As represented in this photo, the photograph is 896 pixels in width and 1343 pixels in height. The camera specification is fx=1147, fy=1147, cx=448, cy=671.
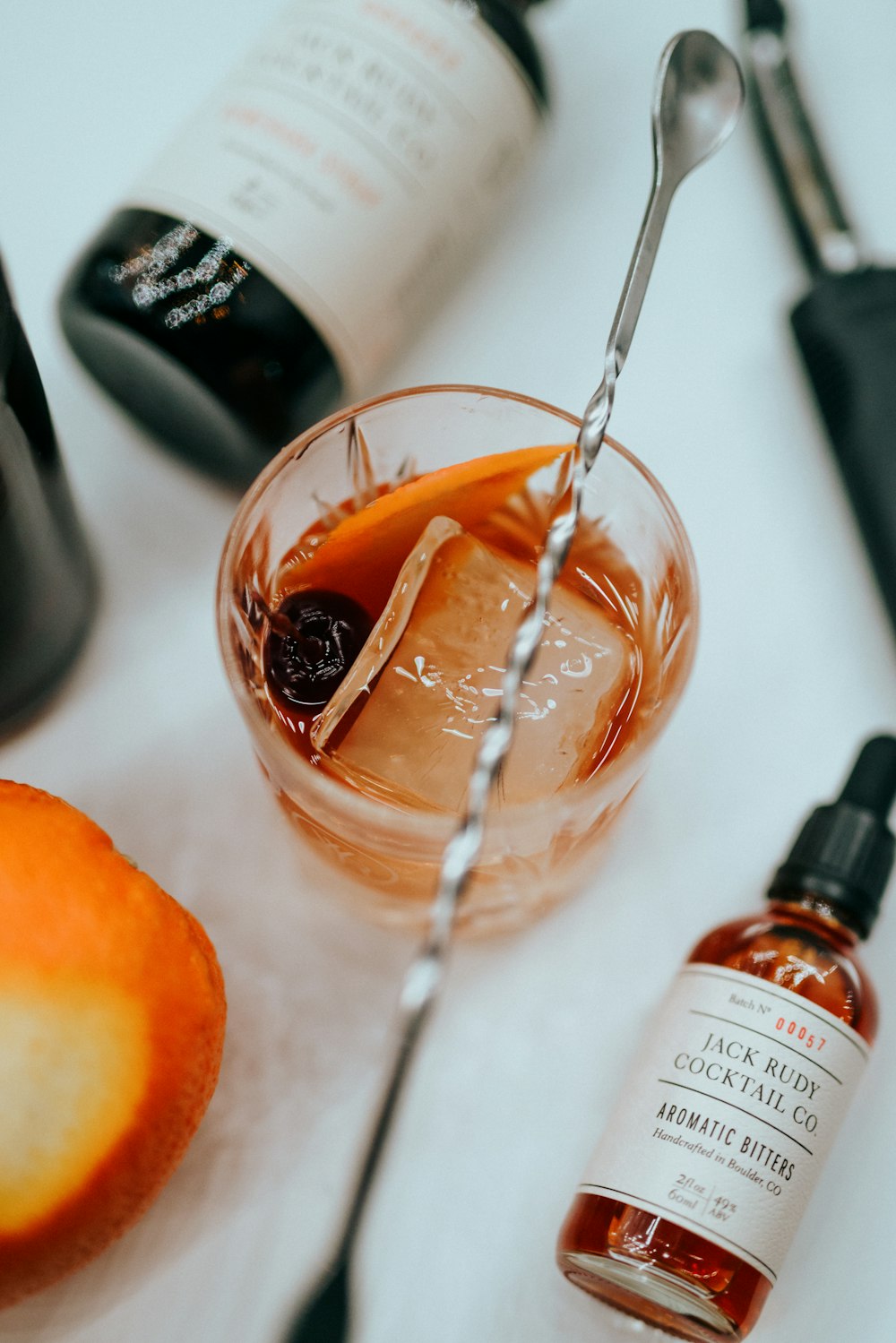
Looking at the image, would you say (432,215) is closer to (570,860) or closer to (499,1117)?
(570,860)

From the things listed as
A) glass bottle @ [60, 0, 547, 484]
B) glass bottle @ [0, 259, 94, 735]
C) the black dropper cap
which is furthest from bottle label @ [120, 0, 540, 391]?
the black dropper cap

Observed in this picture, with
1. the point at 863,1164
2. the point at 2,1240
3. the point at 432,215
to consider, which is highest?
the point at 432,215

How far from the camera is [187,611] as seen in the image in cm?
60

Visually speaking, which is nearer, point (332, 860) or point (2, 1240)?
point (2, 1240)

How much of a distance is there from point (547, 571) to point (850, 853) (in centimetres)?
20

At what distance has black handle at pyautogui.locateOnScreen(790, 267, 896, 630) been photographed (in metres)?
0.60

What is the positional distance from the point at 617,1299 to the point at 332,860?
0.72ft

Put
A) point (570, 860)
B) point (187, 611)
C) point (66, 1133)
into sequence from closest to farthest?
point (66, 1133)
point (570, 860)
point (187, 611)

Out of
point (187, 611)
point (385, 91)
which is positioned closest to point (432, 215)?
point (385, 91)

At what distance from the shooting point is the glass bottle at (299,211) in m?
0.52

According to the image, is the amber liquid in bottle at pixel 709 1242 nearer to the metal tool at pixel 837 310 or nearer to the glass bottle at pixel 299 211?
the metal tool at pixel 837 310

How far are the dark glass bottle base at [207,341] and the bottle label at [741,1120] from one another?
1.07 feet

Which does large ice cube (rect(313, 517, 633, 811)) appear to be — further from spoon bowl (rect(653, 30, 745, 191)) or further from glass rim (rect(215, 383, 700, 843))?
spoon bowl (rect(653, 30, 745, 191))

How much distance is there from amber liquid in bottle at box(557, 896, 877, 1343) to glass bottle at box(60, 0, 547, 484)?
1.04 ft
